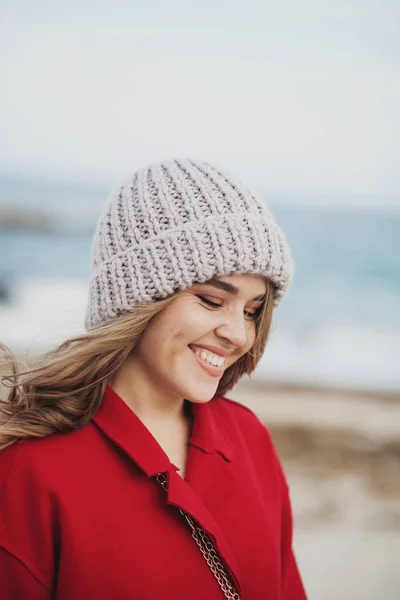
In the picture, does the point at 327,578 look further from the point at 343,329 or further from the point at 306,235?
the point at 306,235

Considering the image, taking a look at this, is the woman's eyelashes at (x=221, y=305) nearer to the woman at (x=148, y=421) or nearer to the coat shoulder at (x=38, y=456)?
the woman at (x=148, y=421)

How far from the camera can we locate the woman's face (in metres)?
1.83

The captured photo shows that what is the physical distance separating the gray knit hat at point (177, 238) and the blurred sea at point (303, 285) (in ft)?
1.15

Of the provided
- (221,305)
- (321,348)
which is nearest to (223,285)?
(221,305)

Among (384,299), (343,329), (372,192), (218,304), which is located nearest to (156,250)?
(218,304)

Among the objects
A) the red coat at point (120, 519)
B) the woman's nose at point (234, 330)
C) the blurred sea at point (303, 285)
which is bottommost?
the blurred sea at point (303, 285)

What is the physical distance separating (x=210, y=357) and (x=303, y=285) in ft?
51.6

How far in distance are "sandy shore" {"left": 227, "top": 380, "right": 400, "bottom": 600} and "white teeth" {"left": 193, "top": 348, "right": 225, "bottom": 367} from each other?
8.71 ft

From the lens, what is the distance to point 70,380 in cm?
188

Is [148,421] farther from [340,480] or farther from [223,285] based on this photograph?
[340,480]

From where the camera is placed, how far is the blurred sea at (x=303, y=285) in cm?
990

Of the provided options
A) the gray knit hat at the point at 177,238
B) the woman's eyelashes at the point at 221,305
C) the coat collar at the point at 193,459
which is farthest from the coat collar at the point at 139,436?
the woman's eyelashes at the point at 221,305

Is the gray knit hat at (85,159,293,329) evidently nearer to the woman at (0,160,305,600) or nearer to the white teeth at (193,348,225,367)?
the woman at (0,160,305,600)

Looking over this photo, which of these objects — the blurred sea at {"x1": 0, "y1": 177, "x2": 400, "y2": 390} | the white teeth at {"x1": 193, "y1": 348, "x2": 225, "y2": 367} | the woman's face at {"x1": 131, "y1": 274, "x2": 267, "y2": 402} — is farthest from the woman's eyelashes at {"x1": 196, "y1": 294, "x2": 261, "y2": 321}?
the blurred sea at {"x1": 0, "y1": 177, "x2": 400, "y2": 390}
